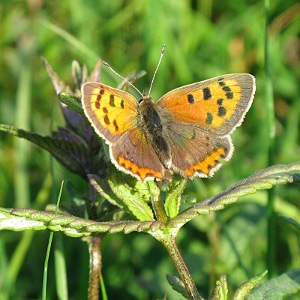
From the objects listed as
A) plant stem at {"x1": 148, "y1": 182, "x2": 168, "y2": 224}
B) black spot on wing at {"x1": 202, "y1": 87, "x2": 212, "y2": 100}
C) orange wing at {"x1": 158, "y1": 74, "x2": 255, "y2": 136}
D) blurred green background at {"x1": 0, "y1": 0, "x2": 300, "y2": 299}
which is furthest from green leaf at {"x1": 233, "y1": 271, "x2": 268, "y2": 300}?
blurred green background at {"x1": 0, "y1": 0, "x2": 300, "y2": 299}

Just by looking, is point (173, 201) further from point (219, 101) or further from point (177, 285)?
point (219, 101)

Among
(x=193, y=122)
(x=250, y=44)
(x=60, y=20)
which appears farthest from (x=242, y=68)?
(x=193, y=122)

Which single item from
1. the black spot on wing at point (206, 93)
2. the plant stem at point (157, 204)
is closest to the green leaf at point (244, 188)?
the plant stem at point (157, 204)

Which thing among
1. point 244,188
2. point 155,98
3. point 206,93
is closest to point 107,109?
point 206,93

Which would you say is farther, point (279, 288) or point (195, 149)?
point (195, 149)

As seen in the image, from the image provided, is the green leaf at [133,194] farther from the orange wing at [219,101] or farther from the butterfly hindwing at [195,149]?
the orange wing at [219,101]

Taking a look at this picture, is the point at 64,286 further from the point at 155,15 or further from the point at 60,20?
the point at 60,20
